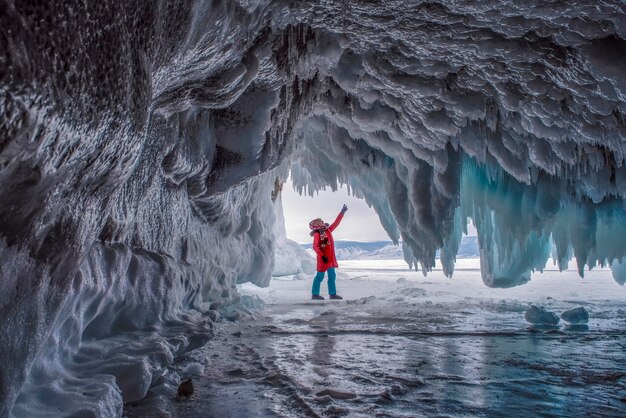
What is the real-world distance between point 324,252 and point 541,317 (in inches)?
153

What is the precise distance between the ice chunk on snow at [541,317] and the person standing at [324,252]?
3519 mm

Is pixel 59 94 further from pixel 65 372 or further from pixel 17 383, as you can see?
pixel 65 372

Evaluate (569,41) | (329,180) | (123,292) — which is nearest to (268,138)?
(123,292)

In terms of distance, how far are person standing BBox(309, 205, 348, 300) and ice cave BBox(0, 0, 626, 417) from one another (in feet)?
4.50

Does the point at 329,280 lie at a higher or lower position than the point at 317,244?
lower

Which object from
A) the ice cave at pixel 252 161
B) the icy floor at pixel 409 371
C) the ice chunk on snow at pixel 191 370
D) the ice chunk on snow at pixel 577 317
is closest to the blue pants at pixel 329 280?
the ice cave at pixel 252 161

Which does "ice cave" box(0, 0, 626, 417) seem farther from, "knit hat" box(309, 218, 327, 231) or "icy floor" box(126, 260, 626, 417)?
"knit hat" box(309, 218, 327, 231)

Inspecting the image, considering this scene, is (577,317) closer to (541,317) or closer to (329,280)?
(541,317)

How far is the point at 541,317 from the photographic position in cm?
413

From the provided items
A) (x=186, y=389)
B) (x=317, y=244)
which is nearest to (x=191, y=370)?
(x=186, y=389)

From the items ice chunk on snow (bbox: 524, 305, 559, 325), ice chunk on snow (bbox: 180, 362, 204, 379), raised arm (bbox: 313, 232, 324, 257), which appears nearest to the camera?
ice chunk on snow (bbox: 180, 362, 204, 379)

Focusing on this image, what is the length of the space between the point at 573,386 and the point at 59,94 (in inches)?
100

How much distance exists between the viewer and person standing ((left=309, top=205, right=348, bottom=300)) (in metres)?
7.27

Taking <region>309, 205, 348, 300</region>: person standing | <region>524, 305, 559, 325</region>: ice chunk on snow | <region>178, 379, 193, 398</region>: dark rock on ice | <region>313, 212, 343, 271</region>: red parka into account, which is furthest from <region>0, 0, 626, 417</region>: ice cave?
<region>309, 205, 348, 300</region>: person standing
